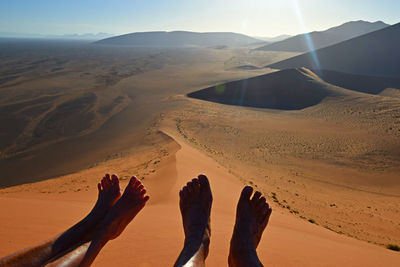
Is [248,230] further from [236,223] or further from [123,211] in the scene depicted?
[123,211]

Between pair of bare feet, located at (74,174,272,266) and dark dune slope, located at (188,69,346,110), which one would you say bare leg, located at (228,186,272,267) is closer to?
pair of bare feet, located at (74,174,272,266)

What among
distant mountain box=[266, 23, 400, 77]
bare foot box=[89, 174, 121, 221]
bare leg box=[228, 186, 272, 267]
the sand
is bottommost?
the sand

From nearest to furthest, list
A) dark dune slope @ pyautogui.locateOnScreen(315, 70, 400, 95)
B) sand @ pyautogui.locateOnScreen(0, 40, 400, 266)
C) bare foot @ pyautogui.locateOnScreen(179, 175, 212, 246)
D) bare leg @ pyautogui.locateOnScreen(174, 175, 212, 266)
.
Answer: bare leg @ pyautogui.locateOnScreen(174, 175, 212, 266) → bare foot @ pyautogui.locateOnScreen(179, 175, 212, 246) → sand @ pyautogui.locateOnScreen(0, 40, 400, 266) → dark dune slope @ pyautogui.locateOnScreen(315, 70, 400, 95)

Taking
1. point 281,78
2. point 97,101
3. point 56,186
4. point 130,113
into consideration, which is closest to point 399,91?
point 281,78

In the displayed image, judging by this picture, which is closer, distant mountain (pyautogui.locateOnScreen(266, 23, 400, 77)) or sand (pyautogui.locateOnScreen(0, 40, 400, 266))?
sand (pyautogui.locateOnScreen(0, 40, 400, 266))

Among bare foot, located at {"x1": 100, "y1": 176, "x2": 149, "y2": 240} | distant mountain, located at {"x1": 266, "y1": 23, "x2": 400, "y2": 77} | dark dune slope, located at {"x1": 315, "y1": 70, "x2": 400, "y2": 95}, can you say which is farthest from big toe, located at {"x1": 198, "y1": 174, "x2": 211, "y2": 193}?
distant mountain, located at {"x1": 266, "y1": 23, "x2": 400, "y2": 77}

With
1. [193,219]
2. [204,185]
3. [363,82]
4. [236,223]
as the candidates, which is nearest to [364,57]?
[363,82]
